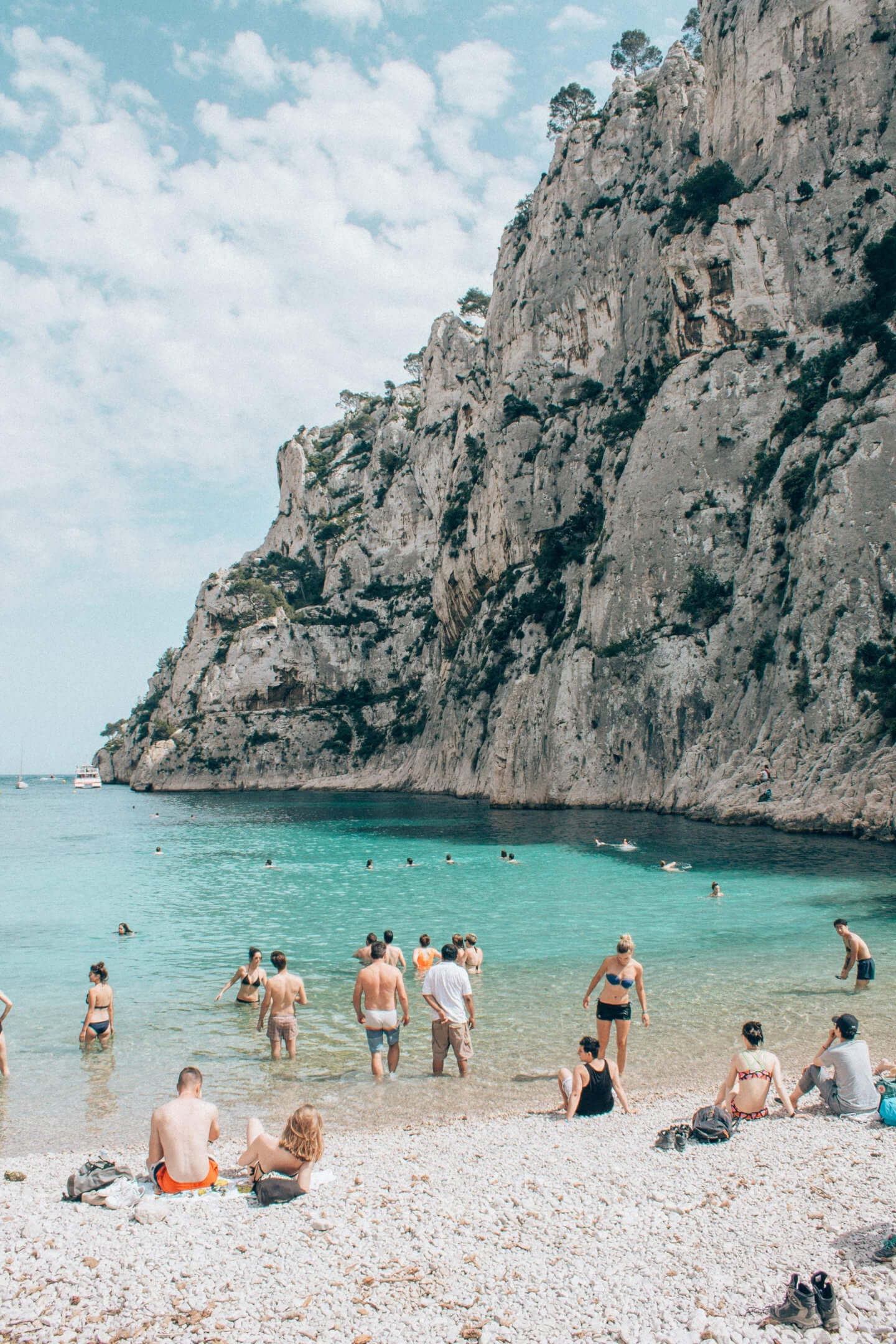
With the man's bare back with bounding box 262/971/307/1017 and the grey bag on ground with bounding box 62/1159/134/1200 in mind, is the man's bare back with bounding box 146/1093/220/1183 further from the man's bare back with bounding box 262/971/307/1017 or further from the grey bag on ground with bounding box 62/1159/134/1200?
the man's bare back with bounding box 262/971/307/1017

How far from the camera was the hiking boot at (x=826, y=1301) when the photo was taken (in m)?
4.81

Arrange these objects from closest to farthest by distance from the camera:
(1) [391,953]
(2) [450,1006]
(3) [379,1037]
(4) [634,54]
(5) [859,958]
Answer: (2) [450,1006] < (3) [379,1037] < (1) [391,953] < (5) [859,958] < (4) [634,54]

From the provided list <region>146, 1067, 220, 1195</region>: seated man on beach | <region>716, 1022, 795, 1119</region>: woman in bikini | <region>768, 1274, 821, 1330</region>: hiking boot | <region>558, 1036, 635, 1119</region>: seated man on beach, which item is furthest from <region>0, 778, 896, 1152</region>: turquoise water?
<region>768, 1274, 821, 1330</region>: hiking boot

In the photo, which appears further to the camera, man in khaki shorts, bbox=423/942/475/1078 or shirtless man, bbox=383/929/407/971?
shirtless man, bbox=383/929/407/971

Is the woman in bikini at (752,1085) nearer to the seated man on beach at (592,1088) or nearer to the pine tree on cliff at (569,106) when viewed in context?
the seated man on beach at (592,1088)

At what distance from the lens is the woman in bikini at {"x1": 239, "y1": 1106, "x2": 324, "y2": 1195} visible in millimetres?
6906

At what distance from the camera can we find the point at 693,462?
50.0 m

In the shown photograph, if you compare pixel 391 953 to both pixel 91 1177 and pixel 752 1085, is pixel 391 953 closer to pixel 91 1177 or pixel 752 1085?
pixel 752 1085

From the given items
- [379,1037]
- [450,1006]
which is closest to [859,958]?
[450,1006]

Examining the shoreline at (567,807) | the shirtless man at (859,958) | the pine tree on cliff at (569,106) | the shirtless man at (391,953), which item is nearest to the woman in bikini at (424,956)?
the shirtless man at (391,953)

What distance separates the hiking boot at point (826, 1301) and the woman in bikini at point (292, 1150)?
12.5ft

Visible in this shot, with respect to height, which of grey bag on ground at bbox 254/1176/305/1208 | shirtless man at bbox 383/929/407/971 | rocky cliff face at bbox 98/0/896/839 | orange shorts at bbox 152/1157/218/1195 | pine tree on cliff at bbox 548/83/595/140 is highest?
pine tree on cliff at bbox 548/83/595/140

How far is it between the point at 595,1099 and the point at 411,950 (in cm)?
985

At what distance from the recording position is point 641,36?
80625 mm
